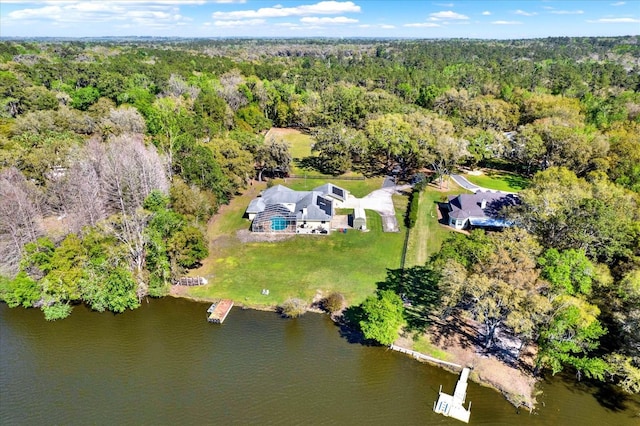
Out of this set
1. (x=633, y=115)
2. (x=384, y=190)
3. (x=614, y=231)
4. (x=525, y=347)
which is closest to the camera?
(x=525, y=347)

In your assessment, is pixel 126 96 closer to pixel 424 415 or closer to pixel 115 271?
pixel 115 271

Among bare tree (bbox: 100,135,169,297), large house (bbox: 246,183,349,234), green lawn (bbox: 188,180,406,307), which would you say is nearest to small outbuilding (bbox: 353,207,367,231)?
green lawn (bbox: 188,180,406,307)

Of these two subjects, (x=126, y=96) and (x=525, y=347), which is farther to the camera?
(x=126, y=96)

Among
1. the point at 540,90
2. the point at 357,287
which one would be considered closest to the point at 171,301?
the point at 357,287

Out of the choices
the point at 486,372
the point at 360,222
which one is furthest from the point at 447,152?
the point at 486,372

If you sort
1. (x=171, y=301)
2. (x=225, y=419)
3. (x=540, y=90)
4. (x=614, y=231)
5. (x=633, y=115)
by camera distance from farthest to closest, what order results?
(x=540, y=90)
(x=633, y=115)
(x=171, y=301)
(x=614, y=231)
(x=225, y=419)

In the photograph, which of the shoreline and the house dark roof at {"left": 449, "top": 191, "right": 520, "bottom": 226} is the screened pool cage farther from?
the shoreline

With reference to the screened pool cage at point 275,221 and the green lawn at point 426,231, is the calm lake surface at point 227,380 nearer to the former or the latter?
the green lawn at point 426,231

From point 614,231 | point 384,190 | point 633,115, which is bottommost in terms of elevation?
point 384,190
